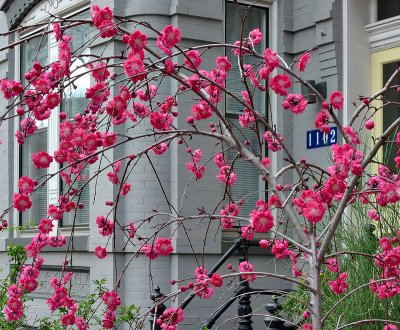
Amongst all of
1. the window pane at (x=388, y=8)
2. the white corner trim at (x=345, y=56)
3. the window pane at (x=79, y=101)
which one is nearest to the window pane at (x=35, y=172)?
the window pane at (x=79, y=101)

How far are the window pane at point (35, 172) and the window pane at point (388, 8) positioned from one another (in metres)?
4.21

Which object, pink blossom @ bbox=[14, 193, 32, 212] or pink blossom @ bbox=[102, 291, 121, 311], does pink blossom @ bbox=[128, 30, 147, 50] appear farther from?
pink blossom @ bbox=[102, 291, 121, 311]

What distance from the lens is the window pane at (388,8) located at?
8.57m

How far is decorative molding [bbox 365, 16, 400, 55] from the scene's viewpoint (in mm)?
8459

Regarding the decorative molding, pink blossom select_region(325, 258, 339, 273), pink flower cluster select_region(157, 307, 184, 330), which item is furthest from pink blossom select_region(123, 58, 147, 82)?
the decorative molding

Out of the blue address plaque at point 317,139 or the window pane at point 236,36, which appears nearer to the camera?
the blue address plaque at point 317,139

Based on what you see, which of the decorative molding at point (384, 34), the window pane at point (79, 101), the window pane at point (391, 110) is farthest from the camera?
the window pane at point (79, 101)

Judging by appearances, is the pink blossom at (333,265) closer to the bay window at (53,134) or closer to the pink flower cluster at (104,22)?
the pink flower cluster at (104,22)

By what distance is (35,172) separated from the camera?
35.8ft

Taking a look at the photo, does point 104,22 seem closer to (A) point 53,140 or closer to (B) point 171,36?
(B) point 171,36

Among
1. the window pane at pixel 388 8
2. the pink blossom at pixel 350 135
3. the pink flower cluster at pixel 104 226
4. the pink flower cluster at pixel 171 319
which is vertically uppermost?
the window pane at pixel 388 8

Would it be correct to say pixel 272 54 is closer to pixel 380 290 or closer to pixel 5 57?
pixel 380 290

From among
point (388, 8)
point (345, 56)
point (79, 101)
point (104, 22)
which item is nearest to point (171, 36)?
point (104, 22)

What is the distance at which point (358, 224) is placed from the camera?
6.62 m
